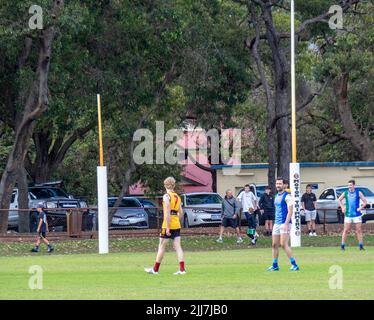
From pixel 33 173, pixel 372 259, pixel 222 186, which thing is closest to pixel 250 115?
pixel 222 186

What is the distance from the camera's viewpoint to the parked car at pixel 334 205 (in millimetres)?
47031

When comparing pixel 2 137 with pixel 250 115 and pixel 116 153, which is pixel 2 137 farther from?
pixel 250 115

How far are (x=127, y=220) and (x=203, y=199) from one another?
4.84m

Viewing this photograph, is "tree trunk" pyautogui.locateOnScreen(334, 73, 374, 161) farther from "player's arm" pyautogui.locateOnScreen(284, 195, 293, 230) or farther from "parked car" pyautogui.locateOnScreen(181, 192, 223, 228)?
"player's arm" pyautogui.locateOnScreen(284, 195, 293, 230)

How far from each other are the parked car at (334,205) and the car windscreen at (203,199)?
482 centimetres

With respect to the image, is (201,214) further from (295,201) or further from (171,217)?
(171,217)

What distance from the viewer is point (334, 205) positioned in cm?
4856

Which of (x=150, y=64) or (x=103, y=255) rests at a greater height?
(x=150, y=64)

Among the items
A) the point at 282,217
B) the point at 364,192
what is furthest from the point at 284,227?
the point at 364,192

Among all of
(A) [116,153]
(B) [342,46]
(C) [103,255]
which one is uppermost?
(B) [342,46]

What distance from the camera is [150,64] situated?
41219 millimetres

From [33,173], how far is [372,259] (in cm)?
3449

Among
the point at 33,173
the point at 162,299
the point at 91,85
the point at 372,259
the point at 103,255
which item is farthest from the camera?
the point at 33,173

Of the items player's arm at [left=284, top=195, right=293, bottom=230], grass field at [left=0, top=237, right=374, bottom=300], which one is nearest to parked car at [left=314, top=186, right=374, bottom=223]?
grass field at [left=0, top=237, right=374, bottom=300]
